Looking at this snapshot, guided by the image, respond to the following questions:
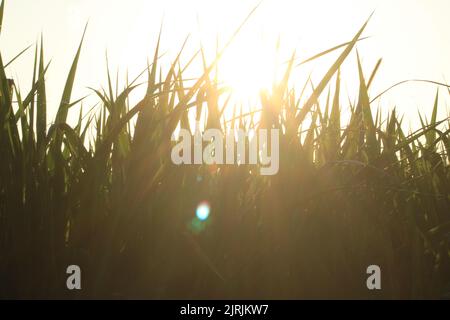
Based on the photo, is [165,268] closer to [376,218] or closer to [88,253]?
[88,253]

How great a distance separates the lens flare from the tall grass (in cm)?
1

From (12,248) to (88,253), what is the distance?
0.13 m

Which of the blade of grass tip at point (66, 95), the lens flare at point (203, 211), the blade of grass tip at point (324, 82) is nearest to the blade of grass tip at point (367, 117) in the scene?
the blade of grass tip at point (324, 82)

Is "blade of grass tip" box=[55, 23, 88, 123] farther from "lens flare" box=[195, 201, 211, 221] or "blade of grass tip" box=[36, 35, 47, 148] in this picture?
"lens flare" box=[195, 201, 211, 221]

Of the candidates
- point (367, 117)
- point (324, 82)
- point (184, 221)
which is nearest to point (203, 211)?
point (184, 221)

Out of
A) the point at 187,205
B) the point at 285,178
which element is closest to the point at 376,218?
the point at 285,178

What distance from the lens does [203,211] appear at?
1.03 meters

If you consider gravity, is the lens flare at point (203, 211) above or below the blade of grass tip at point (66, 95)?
below

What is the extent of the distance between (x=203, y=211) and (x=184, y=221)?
0.04 metres

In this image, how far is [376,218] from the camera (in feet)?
3.76

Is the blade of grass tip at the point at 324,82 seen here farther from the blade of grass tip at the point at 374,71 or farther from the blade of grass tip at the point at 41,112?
the blade of grass tip at the point at 41,112

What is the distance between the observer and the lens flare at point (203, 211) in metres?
1.02

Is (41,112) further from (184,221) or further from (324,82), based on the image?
(324,82)

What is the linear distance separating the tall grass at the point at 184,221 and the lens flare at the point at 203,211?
0.01 m
